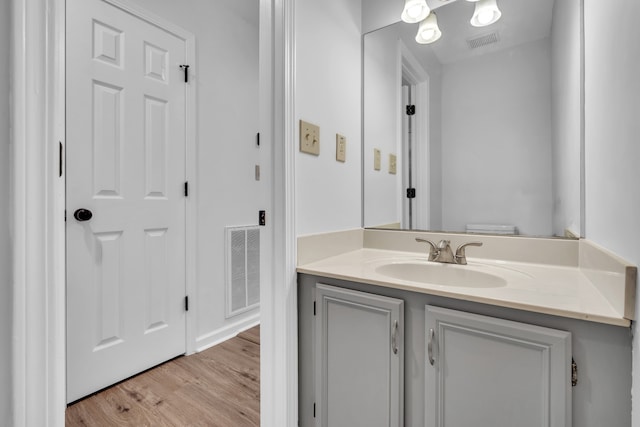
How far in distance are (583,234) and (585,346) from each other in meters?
0.51

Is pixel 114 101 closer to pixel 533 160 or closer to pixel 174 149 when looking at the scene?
pixel 174 149

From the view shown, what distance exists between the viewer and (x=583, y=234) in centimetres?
106

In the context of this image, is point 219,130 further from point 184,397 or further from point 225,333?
point 184,397

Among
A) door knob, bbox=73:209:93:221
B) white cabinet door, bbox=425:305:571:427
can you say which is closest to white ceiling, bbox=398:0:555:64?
white cabinet door, bbox=425:305:571:427

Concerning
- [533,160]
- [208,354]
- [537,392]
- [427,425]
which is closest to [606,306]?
[537,392]

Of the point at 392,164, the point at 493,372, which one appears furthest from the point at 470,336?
the point at 392,164

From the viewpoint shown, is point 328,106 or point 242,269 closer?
point 328,106

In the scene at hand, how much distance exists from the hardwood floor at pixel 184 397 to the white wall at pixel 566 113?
1.56 m

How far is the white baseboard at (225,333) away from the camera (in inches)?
81.6

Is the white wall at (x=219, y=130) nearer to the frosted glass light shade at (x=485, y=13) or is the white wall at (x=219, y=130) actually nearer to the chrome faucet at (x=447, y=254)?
the chrome faucet at (x=447, y=254)

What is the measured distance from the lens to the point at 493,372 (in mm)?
794

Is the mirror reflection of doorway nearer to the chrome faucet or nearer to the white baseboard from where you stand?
the chrome faucet

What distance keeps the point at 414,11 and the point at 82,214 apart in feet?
6.15

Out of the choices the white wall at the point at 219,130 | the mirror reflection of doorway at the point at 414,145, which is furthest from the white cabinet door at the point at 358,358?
the white wall at the point at 219,130
